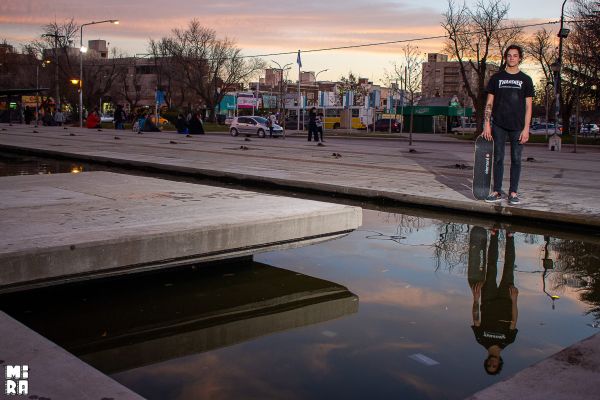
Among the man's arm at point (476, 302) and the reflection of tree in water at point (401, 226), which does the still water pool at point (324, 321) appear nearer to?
the man's arm at point (476, 302)

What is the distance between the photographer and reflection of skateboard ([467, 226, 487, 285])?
18.3 feet

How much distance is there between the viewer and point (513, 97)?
8.21 m

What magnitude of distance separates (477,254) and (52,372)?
469 cm

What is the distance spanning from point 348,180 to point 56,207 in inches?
259

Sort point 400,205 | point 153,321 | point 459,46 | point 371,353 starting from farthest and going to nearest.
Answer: point 459,46
point 400,205
point 153,321
point 371,353

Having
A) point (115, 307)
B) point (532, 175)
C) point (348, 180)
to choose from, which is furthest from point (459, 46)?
point (115, 307)

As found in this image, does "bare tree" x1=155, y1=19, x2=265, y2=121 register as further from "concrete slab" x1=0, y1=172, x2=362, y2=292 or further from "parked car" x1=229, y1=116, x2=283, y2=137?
"concrete slab" x1=0, y1=172, x2=362, y2=292

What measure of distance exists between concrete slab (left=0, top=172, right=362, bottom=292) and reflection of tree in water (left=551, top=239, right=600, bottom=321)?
6.54ft

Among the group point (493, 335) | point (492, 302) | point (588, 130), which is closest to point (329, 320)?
point (493, 335)

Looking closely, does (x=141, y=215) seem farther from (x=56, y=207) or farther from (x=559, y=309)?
(x=559, y=309)

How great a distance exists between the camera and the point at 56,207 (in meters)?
6.32

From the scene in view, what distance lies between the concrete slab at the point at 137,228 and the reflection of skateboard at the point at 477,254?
119 cm

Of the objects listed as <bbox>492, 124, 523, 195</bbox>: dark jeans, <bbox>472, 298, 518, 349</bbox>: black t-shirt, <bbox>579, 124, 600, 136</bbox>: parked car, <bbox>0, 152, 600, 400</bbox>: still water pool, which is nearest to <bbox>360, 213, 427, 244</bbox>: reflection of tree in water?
<bbox>0, 152, 600, 400</bbox>: still water pool

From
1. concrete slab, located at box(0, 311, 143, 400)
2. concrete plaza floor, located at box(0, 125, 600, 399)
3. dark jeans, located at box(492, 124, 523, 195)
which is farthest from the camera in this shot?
dark jeans, located at box(492, 124, 523, 195)
